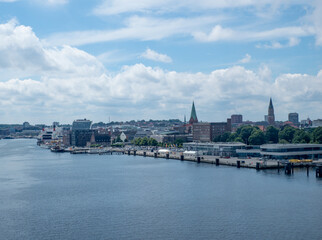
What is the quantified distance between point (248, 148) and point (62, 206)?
56.7 m

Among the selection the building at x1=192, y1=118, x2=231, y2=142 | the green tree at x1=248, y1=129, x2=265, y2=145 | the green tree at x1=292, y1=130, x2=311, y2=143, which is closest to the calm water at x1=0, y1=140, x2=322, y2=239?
the green tree at x1=292, y1=130, x2=311, y2=143

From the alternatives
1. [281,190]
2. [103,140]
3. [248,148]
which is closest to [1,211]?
[281,190]

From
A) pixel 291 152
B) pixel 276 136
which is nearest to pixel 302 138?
pixel 276 136

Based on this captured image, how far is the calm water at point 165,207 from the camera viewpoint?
111 ft

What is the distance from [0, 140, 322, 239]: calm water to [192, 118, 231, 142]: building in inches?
3007

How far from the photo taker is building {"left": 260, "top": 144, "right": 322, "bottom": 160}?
258ft

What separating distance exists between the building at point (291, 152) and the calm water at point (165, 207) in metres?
13.2

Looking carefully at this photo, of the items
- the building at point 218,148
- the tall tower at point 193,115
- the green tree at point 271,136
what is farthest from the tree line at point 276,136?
the tall tower at point 193,115

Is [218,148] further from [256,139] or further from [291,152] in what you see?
[291,152]

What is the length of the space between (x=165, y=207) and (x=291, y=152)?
43939 millimetres

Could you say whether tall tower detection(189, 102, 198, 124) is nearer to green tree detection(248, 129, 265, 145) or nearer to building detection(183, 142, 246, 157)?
building detection(183, 142, 246, 157)

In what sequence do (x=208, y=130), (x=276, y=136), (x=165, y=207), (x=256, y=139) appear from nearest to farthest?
1. (x=165, y=207)
2. (x=256, y=139)
3. (x=276, y=136)
4. (x=208, y=130)

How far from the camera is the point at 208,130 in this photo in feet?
468

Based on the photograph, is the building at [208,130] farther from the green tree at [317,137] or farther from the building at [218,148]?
the green tree at [317,137]
